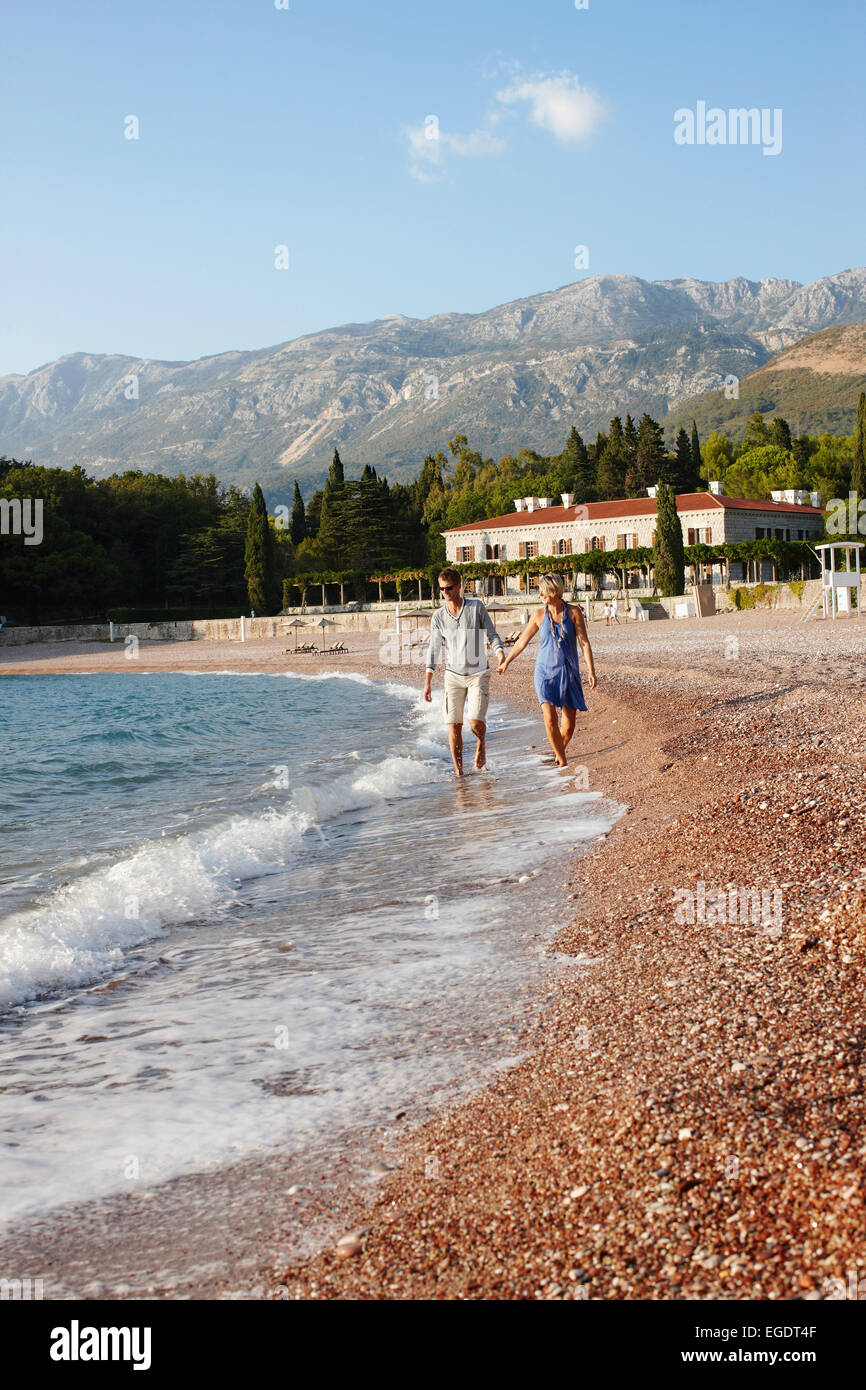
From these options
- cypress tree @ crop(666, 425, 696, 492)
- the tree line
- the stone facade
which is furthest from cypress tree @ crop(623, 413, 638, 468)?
the stone facade

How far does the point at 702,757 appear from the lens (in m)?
8.91

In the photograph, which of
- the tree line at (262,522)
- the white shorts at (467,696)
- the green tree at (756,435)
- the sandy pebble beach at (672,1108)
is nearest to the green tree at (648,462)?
the tree line at (262,522)

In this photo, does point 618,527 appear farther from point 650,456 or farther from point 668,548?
point 650,456

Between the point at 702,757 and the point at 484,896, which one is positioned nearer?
the point at 484,896

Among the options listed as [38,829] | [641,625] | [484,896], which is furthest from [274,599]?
[484,896]

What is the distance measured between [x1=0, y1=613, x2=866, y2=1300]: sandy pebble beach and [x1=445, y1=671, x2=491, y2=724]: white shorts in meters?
3.29

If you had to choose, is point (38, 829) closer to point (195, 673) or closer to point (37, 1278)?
point (37, 1278)

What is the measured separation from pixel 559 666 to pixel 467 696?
118 centimetres

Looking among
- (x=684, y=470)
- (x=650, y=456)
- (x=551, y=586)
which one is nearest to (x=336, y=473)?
(x=650, y=456)

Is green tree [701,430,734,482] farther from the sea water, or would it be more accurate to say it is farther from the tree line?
the sea water

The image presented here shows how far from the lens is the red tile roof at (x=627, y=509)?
65.3 m

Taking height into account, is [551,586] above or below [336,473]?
below

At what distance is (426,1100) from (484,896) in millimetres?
2610

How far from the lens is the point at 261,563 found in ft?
228
